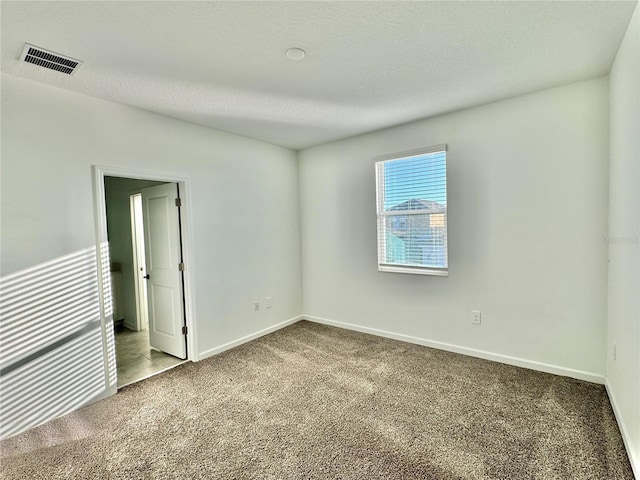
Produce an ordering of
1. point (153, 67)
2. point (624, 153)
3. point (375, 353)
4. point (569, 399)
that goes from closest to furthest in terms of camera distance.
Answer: point (624, 153), point (153, 67), point (569, 399), point (375, 353)

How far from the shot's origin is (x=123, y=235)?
4.57 metres

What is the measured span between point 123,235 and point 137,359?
1.93 m

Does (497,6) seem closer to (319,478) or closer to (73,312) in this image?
(319,478)

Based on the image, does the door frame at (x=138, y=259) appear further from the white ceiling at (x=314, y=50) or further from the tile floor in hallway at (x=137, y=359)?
the white ceiling at (x=314, y=50)

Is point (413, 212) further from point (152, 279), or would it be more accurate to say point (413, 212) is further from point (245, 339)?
point (152, 279)

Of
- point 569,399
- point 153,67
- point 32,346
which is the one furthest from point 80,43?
point 569,399

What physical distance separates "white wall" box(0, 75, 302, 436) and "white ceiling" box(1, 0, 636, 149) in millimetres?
223

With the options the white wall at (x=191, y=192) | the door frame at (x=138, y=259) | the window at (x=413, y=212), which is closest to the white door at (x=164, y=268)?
the white wall at (x=191, y=192)

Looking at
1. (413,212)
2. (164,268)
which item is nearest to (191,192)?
(164,268)

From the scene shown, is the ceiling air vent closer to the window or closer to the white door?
the white door

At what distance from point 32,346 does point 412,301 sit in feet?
11.4

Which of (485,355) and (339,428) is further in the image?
(485,355)

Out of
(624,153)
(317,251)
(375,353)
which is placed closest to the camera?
(624,153)

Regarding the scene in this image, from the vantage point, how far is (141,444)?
2.09 meters
